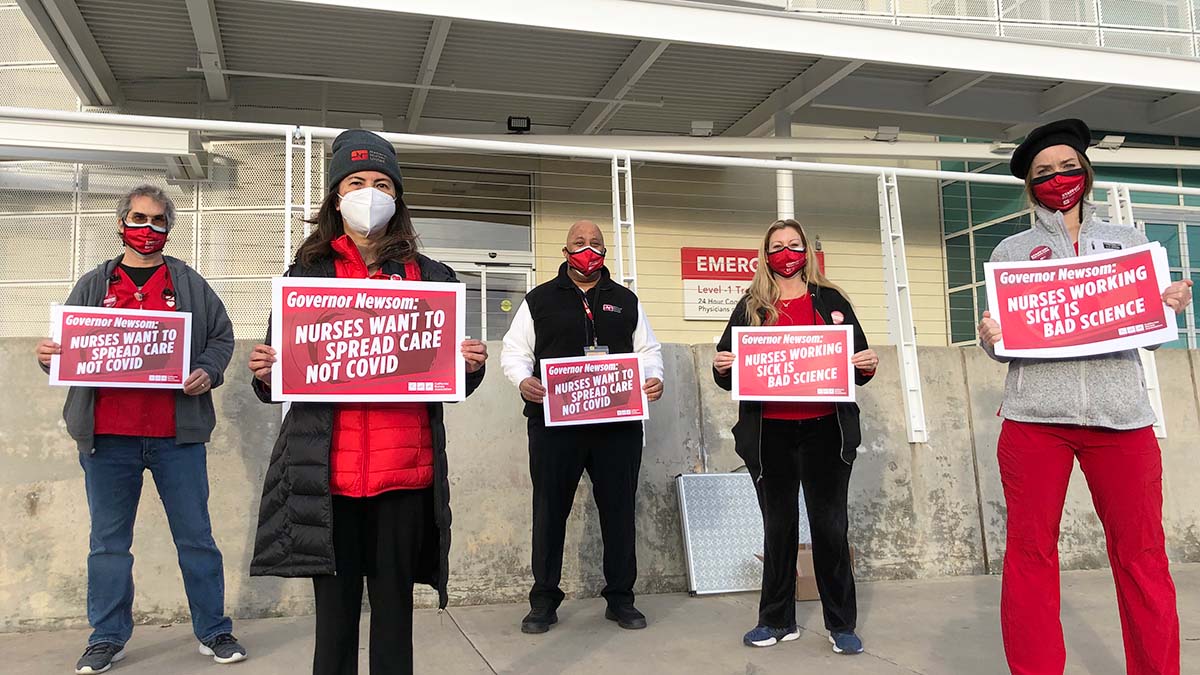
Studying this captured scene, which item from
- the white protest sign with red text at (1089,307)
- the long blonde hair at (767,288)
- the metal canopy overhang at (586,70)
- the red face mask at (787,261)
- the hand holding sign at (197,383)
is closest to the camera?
the white protest sign with red text at (1089,307)

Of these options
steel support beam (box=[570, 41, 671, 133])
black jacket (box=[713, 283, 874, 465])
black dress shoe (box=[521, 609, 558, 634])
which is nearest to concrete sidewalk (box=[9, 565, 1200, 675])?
black dress shoe (box=[521, 609, 558, 634])

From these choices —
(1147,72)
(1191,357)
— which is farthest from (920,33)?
(1191,357)

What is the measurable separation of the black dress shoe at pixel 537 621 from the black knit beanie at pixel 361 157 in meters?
2.74

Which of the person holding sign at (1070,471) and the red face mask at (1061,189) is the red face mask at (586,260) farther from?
the red face mask at (1061,189)

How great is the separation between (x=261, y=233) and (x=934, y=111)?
8.03 metres

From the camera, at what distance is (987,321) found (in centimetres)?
381

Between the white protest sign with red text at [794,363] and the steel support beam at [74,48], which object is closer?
the white protest sign with red text at [794,363]

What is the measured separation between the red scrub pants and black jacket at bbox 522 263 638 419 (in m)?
2.39

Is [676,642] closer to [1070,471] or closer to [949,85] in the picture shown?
[1070,471]

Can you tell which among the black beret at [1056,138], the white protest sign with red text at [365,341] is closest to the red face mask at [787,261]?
the black beret at [1056,138]

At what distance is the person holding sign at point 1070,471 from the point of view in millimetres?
3439

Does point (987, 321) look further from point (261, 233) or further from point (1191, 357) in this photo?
point (261, 233)

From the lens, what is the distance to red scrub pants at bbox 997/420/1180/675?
11.2ft

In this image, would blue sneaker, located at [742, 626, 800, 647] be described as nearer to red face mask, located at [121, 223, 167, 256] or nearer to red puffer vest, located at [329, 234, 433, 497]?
red puffer vest, located at [329, 234, 433, 497]
